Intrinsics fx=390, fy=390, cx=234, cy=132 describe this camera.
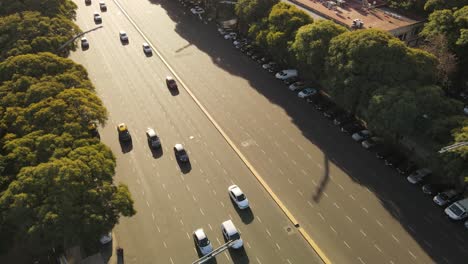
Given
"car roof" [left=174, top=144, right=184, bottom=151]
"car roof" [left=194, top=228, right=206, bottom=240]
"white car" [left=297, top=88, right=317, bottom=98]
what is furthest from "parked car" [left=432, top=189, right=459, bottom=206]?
"car roof" [left=174, top=144, right=184, bottom=151]

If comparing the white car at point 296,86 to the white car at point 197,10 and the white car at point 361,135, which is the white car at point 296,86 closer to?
the white car at point 361,135

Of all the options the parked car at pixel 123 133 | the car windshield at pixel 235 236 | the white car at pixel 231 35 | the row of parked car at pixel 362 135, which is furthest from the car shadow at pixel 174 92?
the car windshield at pixel 235 236

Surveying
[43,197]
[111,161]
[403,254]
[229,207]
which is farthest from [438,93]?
[43,197]

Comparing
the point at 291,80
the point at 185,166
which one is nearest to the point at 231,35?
the point at 291,80

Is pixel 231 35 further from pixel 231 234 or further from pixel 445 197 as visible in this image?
pixel 445 197

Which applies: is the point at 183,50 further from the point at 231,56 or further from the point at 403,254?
the point at 403,254

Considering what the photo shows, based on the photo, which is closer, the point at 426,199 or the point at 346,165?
the point at 426,199
